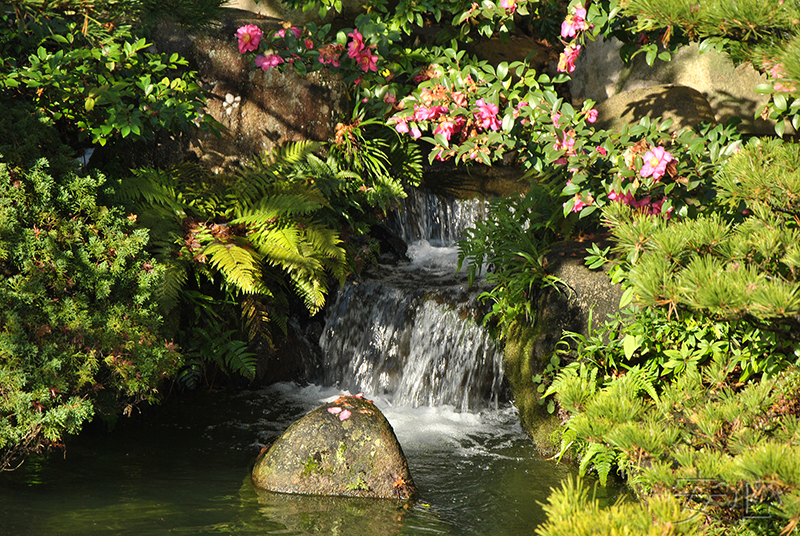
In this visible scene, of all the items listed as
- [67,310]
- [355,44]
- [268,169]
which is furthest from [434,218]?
[67,310]

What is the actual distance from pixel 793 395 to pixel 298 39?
449 cm

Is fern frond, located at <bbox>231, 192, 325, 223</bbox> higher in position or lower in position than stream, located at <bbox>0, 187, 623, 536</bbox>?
higher

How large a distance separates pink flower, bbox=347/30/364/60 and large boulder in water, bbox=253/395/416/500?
2990 mm

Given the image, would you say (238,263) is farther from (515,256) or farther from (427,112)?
(515,256)

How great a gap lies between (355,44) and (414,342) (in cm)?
269

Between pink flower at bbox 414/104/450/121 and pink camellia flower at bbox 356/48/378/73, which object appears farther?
pink camellia flower at bbox 356/48/378/73

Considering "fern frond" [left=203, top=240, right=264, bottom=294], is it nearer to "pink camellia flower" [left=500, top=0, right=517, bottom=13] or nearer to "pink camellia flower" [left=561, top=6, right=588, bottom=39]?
"pink camellia flower" [left=500, top=0, right=517, bottom=13]

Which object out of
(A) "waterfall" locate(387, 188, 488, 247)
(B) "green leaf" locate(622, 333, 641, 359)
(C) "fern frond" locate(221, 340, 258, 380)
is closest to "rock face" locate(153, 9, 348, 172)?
(A) "waterfall" locate(387, 188, 488, 247)

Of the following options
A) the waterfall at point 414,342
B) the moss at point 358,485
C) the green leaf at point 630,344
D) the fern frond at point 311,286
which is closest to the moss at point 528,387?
the waterfall at point 414,342

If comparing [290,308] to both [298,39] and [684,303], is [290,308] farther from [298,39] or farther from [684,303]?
[684,303]

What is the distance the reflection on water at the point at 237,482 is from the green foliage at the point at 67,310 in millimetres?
373

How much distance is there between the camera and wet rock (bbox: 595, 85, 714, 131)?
8.02 meters

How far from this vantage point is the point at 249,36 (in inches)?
228

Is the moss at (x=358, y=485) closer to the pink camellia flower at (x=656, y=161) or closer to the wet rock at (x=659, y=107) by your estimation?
the pink camellia flower at (x=656, y=161)
